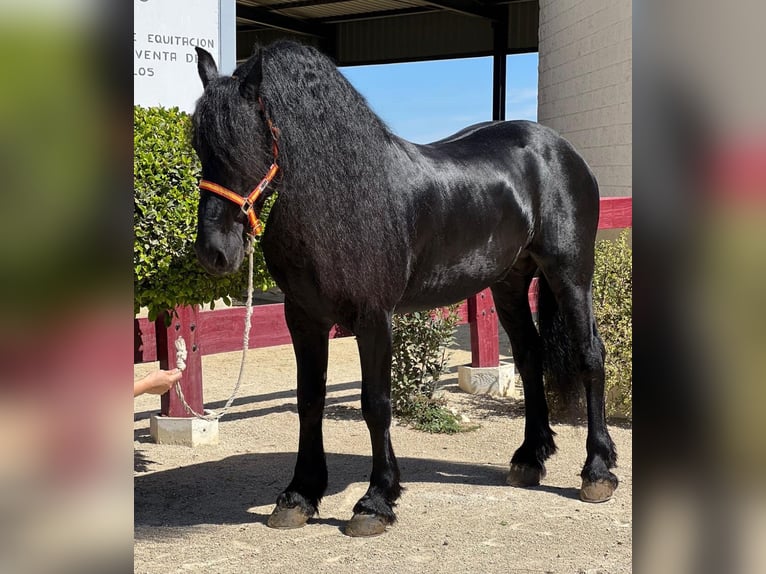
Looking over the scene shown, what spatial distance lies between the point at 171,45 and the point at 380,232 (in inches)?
109

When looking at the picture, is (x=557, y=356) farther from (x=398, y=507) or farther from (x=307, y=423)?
(x=307, y=423)

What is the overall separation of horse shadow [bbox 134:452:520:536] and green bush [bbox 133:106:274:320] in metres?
0.91

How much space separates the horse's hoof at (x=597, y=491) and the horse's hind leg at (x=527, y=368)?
12.1 inches

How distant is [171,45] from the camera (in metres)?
5.21

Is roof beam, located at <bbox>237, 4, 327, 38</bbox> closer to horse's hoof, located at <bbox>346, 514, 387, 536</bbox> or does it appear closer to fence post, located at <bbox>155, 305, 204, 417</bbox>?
→ fence post, located at <bbox>155, 305, 204, 417</bbox>

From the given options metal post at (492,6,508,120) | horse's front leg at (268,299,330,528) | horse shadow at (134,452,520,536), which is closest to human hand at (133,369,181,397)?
horse's front leg at (268,299,330,528)

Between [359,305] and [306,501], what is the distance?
0.92 meters

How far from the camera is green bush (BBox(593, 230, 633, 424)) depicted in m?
5.32

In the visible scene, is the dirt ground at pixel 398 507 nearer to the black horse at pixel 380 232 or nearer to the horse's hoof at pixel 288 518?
the horse's hoof at pixel 288 518

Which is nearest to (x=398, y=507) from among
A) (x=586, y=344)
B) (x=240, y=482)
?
(x=240, y=482)

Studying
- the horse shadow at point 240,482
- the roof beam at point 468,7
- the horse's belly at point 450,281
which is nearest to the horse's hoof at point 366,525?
the horse shadow at point 240,482

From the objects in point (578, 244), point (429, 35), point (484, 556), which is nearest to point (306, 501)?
point (484, 556)

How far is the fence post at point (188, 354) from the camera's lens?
177 inches
